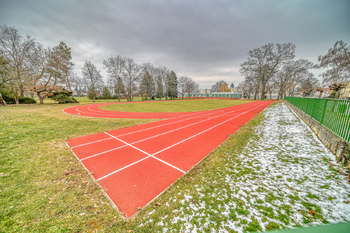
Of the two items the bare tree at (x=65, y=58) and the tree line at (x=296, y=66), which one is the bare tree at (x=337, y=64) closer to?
the tree line at (x=296, y=66)

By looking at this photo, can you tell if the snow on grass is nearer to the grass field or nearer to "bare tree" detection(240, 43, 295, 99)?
the grass field

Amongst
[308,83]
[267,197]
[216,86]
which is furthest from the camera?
[216,86]

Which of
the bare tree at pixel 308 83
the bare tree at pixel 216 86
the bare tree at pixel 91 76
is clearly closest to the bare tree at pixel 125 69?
the bare tree at pixel 91 76

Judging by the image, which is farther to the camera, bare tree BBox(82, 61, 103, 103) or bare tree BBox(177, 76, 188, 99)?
bare tree BBox(177, 76, 188, 99)

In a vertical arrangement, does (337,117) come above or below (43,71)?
below

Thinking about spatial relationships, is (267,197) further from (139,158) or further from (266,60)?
(266,60)

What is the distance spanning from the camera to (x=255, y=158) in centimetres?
491

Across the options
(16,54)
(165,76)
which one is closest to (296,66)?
(165,76)

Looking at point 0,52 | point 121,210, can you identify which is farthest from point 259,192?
point 0,52

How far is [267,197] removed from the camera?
3148 millimetres

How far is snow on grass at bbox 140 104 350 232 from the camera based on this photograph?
2572 mm

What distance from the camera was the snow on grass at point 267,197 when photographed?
8.44 ft

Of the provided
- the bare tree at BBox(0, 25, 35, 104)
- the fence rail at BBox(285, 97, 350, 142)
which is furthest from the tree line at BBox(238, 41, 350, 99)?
the bare tree at BBox(0, 25, 35, 104)

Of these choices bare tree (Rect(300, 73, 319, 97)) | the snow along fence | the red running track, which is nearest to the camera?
the red running track
